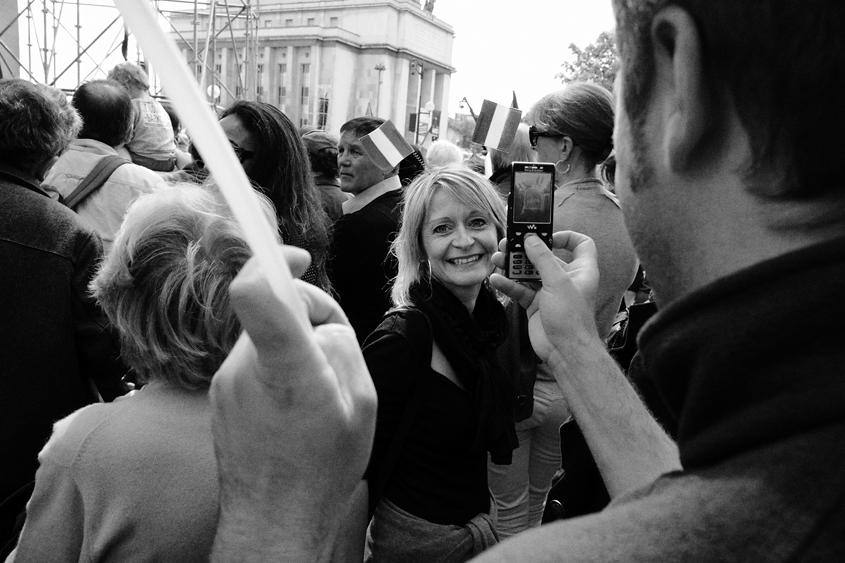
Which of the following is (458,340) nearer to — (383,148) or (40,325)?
(40,325)

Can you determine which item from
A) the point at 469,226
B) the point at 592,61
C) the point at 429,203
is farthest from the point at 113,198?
the point at 592,61

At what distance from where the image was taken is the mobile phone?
233 cm

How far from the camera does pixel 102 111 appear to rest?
3.57m

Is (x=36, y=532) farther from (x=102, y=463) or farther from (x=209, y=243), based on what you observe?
(x=209, y=243)

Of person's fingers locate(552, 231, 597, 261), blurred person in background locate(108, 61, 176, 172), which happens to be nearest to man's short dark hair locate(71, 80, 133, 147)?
blurred person in background locate(108, 61, 176, 172)

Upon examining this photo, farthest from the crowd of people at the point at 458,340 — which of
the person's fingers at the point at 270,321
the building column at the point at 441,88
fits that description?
the building column at the point at 441,88

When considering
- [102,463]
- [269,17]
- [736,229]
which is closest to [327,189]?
[102,463]

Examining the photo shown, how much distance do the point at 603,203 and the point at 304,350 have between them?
2.98m

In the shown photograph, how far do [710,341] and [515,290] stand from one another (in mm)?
1550

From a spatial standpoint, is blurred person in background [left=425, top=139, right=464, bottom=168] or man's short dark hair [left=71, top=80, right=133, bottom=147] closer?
man's short dark hair [left=71, top=80, right=133, bottom=147]

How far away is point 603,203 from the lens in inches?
132

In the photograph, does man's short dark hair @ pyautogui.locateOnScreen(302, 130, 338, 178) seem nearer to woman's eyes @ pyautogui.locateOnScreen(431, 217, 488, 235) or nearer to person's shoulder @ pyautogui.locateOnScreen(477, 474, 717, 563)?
woman's eyes @ pyautogui.locateOnScreen(431, 217, 488, 235)

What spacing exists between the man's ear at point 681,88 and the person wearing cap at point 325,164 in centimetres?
399

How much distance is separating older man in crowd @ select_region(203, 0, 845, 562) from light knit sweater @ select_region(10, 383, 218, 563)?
0.72 meters
